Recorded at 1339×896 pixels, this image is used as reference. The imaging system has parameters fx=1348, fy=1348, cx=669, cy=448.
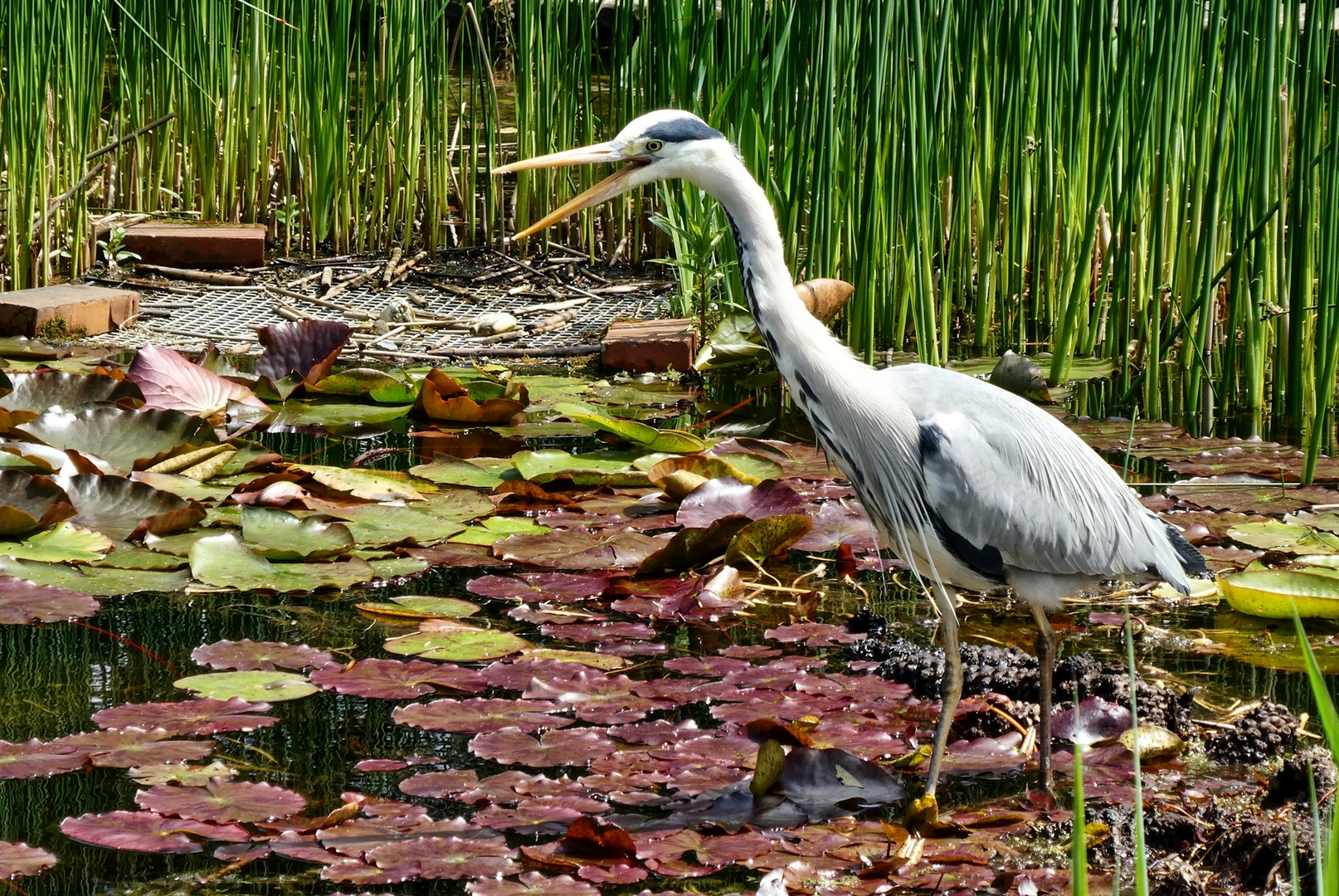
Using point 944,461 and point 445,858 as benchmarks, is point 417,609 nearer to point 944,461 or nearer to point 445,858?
point 445,858

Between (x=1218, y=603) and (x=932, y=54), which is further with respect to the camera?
(x=932, y=54)

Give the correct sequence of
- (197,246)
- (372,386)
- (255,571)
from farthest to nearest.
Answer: (197,246) → (372,386) → (255,571)

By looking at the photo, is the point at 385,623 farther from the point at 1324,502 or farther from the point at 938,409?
the point at 1324,502

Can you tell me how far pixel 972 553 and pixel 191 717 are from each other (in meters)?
1.40

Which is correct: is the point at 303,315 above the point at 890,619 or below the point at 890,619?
above

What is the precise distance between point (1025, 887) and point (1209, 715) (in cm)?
85

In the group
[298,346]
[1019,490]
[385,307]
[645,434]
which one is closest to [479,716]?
A: [1019,490]

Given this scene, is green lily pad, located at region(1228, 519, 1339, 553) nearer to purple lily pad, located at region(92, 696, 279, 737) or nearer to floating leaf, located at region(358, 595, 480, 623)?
floating leaf, located at region(358, 595, 480, 623)

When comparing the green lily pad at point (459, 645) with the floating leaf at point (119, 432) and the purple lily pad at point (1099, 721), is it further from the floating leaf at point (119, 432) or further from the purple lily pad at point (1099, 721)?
the floating leaf at point (119, 432)

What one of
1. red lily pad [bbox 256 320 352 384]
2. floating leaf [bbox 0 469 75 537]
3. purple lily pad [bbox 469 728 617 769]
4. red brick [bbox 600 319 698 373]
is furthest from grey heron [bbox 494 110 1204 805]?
red brick [bbox 600 319 698 373]

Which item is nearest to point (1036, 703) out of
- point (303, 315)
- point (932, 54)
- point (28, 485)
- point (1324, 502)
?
point (1324, 502)

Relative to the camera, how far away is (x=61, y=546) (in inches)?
119

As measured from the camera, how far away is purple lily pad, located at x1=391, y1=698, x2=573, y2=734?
2.37 m

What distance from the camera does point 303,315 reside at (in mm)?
5688
